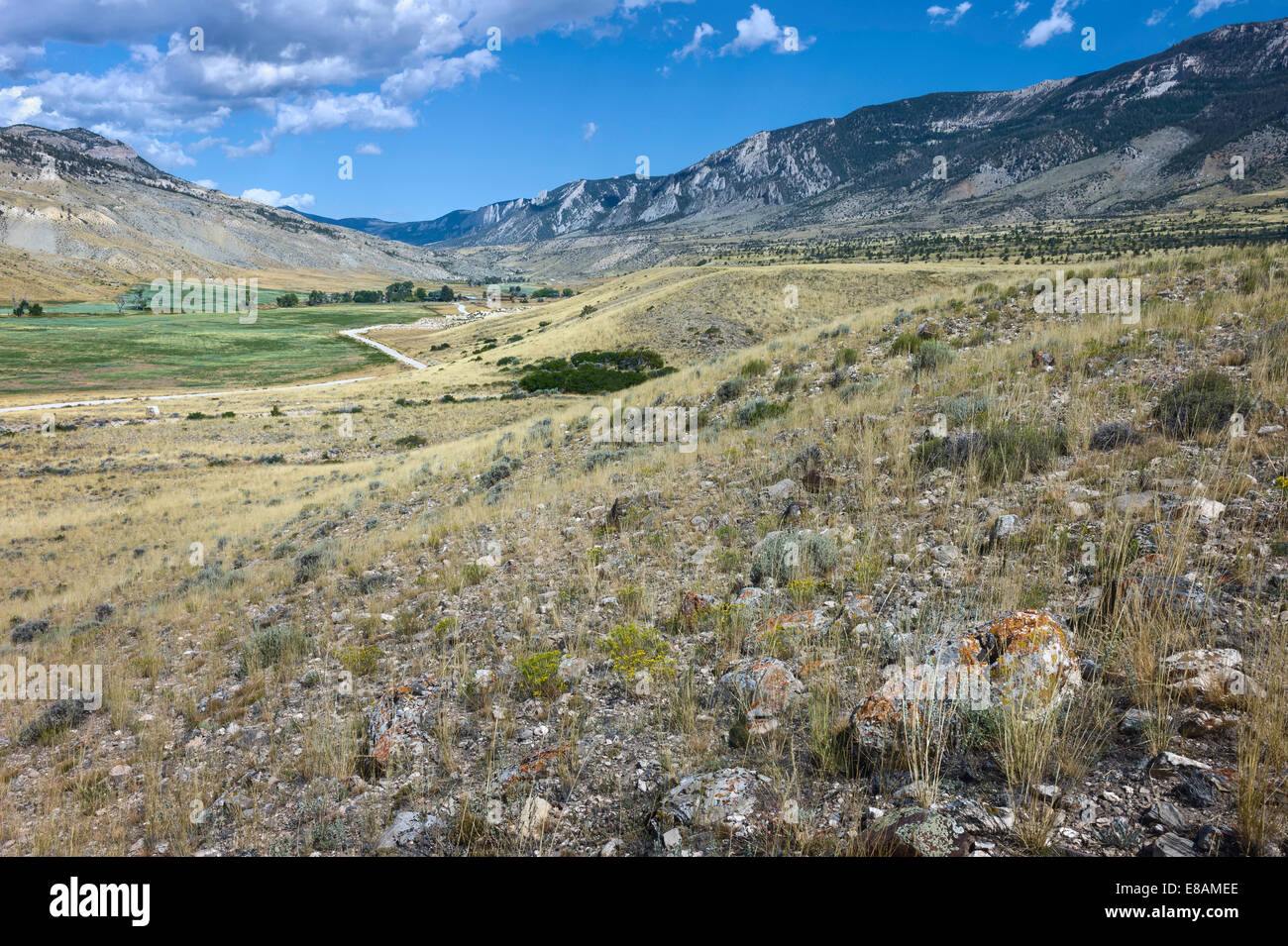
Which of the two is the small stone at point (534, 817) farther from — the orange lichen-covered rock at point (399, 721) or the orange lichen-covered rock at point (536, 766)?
the orange lichen-covered rock at point (399, 721)

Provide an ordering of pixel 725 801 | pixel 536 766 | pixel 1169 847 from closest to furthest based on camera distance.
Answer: pixel 1169 847, pixel 725 801, pixel 536 766

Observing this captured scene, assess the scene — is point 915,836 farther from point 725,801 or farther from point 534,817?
point 534,817

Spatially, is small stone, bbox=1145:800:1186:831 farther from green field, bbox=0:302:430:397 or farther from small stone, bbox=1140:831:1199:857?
green field, bbox=0:302:430:397

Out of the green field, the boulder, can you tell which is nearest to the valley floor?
the boulder

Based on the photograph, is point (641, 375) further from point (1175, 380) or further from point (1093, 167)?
point (1093, 167)

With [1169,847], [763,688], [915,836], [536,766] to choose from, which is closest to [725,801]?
[915,836]

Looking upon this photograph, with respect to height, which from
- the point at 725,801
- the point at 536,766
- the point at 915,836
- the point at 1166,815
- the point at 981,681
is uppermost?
the point at 981,681

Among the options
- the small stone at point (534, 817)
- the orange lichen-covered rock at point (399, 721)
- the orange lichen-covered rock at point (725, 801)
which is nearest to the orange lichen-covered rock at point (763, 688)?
the orange lichen-covered rock at point (725, 801)

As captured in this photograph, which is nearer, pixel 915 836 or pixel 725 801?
pixel 915 836
